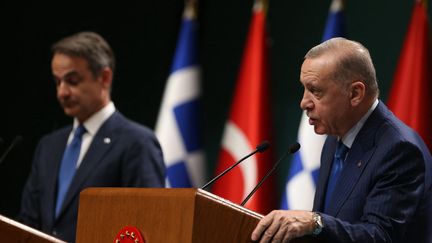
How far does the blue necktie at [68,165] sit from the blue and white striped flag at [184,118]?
1.10 meters

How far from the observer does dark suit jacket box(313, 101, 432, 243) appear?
9.44 ft

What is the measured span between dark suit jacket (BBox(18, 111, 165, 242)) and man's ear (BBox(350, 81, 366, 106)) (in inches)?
58.0

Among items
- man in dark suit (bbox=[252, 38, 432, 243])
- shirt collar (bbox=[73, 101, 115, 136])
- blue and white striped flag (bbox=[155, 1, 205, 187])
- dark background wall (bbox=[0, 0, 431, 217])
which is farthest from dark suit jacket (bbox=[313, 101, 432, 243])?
dark background wall (bbox=[0, 0, 431, 217])

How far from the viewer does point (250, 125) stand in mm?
5715

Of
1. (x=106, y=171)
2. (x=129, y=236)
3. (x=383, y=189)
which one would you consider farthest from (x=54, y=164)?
(x=383, y=189)

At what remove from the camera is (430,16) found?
5.45m

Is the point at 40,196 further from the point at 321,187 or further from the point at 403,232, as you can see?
the point at 403,232

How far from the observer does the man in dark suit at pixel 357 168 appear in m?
2.81

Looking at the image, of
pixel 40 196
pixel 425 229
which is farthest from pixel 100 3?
pixel 425 229

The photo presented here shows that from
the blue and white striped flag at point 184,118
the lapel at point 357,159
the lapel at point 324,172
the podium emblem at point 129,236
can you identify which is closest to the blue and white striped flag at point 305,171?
the blue and white striped flag at point 184,118

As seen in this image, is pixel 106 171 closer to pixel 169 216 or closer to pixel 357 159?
pixel 357 159

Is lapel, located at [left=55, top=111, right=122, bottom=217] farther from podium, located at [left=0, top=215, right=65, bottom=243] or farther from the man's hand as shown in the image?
the man's hand

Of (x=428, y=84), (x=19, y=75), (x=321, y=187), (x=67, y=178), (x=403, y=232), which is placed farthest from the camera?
(x=19, y=75)

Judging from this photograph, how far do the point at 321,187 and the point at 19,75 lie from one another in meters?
3.90
